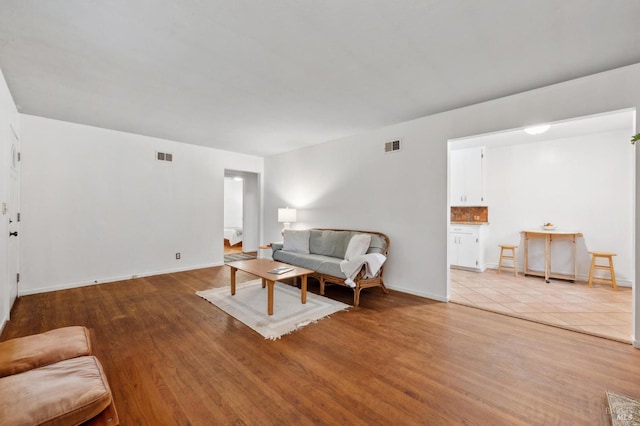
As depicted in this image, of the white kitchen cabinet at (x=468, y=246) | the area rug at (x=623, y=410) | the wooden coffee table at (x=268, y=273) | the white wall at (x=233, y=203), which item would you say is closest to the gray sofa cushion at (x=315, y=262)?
the wooden coffee table at (x=268, y=273)

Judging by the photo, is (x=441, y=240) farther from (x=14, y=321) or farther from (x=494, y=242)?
(x=14, y=321)

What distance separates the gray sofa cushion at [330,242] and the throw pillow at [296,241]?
0.35 ft

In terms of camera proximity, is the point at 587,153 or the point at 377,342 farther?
the point at 587,153

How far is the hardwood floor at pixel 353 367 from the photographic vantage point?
160 centimetres

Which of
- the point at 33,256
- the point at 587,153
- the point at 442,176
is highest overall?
the point at 587,153

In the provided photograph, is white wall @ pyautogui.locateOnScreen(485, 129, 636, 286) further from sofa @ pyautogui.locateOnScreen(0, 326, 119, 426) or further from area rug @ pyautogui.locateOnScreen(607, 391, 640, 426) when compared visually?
sofa @ pyautogui.locateOnScreen(0, 326, 119, 426)

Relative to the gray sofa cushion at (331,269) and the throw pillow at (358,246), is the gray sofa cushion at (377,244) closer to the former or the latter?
the throw pillow at (358,246)

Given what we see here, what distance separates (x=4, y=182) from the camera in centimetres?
271

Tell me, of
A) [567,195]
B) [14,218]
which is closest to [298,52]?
[14,218]

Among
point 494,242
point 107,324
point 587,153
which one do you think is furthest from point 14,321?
point 587,153

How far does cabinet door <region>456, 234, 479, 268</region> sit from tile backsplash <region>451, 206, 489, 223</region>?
1.56ft

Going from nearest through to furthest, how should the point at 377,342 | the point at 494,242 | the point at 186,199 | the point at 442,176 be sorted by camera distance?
the point at 377,342 < the point at 442,176 < the point at 186,199 < the point at 494,242

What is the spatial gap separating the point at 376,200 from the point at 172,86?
10.2 feet

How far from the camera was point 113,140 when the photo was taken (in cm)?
442
